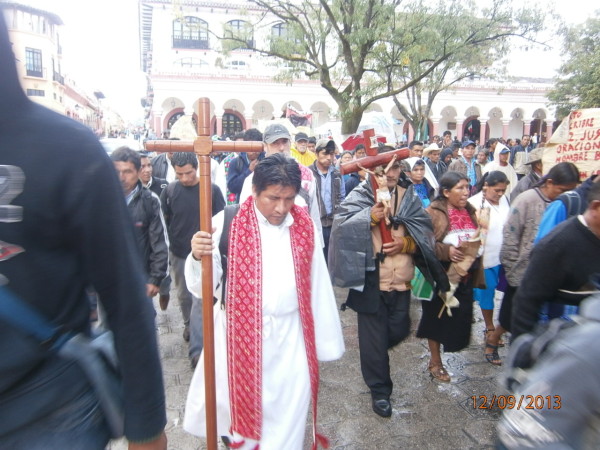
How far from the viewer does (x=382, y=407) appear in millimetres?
3549

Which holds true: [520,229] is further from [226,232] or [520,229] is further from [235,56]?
[235,56]

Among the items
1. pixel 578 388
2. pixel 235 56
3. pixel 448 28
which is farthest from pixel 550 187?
pixel 235 56

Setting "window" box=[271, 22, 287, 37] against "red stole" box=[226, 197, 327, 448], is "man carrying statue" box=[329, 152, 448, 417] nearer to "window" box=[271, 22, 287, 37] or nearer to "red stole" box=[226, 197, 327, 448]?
"red stole" box=[226, 197, 327, 448]

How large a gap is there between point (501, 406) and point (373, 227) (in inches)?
64.9

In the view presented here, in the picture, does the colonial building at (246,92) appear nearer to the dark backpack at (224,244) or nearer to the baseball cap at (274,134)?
the baseball cap at (274,134)

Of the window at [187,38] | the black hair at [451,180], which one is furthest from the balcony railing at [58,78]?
the black hair at [451,180]

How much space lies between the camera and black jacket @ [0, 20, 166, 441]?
1.09m

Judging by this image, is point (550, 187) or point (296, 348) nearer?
point (296, 348)

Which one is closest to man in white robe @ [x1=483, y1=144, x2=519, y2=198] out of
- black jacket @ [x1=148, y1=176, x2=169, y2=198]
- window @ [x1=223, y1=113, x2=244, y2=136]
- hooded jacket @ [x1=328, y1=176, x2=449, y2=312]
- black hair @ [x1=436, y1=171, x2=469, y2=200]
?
black hair @ [x1=436, y1=171, x2=469, y2=200]

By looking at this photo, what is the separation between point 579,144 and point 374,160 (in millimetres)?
1940

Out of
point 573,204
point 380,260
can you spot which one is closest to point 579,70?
point 573,204

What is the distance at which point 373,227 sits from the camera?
3.62 meters

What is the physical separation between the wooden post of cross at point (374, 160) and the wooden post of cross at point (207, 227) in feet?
3.65

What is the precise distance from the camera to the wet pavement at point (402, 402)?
3.27 meters
